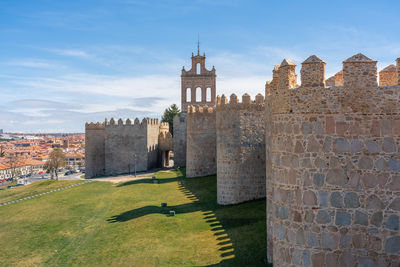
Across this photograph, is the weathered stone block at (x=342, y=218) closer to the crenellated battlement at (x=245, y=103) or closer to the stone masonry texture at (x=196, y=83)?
the crenellated battlement at (x=245, y=103)

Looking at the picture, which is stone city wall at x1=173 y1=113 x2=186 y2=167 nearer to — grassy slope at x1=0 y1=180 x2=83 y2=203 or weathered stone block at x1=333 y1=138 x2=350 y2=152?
grassy slope at x1=0 y1=180 x2=83 y2=203

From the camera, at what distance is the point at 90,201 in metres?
23.8

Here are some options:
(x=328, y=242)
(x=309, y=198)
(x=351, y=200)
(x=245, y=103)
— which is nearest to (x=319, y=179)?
(x=309, y=198)

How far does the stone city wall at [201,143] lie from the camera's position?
28.6 meters

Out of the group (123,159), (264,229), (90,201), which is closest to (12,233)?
(90,201)

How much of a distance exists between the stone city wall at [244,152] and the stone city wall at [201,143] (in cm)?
932

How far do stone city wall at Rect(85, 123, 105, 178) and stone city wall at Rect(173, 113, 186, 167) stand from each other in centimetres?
868

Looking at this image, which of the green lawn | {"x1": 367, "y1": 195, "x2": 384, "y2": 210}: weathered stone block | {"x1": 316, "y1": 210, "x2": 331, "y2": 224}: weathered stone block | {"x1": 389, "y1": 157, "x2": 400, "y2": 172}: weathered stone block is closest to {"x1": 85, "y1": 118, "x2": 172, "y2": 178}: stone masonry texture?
the green lawn

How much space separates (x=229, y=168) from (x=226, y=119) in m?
2.87

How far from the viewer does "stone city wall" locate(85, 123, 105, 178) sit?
38375mm

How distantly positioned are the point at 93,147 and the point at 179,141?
1012cm

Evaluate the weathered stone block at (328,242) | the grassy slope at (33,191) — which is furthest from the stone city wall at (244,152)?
the grassy slope at (33,191)

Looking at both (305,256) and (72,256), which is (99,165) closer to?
(72,256)

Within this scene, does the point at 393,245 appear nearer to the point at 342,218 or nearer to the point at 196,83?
the point at 342,218
